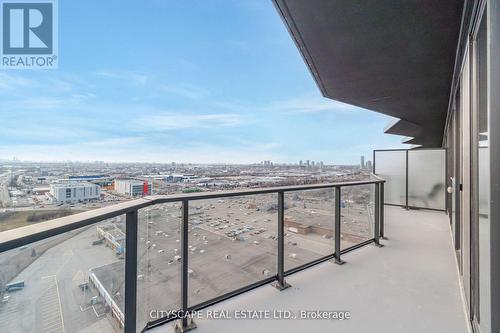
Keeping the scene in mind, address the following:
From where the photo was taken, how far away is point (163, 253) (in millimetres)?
1824

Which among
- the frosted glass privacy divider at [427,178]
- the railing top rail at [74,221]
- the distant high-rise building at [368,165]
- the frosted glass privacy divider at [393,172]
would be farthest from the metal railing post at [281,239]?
the distant high-rise building at [368,165]

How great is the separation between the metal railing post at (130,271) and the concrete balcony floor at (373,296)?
1.38 ft

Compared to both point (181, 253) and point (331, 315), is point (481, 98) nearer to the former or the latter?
point (331, 315)

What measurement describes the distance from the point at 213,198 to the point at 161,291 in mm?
870

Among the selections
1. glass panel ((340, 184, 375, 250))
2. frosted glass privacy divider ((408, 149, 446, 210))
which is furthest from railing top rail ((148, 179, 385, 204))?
frosted glass privacy divider ((408, 149, 446, 210))

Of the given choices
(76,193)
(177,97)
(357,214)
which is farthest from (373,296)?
(177,97)

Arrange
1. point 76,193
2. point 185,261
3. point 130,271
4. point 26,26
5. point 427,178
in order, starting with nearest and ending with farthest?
1. point 130,271
2. point 185,261
3. point 76,193
4. point 26,26
5. point 427,178

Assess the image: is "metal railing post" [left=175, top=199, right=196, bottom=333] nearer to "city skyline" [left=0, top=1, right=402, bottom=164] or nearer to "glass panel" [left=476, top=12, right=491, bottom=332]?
"glass panel" [left=476, top=12, right=491, bottom=332]

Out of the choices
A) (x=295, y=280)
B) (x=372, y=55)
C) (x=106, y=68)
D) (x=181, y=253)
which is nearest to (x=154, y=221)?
(x=181, y=253)

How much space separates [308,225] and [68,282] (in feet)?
7.74

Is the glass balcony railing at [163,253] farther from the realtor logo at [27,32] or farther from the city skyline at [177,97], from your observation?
the realtor logo at [27,32]

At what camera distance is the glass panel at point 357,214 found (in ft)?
10.7

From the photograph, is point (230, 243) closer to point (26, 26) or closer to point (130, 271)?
point (130, 271)

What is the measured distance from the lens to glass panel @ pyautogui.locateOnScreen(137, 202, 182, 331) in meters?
1.67
